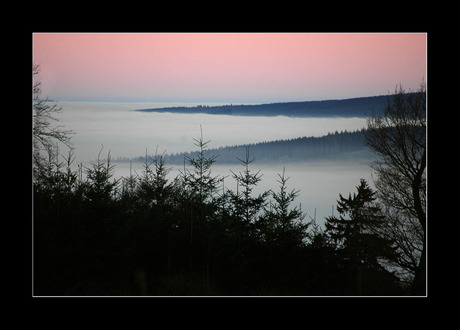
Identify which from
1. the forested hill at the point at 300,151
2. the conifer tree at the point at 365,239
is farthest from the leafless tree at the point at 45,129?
the conifer tree at the point at 365,239

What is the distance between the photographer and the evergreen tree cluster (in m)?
11.6

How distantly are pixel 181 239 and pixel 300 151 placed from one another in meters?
14.8

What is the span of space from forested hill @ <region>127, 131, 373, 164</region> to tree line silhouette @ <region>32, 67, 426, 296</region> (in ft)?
1.65

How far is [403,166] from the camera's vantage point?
20516 millimetres

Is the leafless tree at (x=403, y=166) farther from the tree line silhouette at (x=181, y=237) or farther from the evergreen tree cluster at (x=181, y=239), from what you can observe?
the evergreen tree cluster at (x=181, y=239)

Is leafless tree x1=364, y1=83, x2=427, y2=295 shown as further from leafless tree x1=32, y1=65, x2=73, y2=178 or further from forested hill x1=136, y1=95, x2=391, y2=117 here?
leafless tree x1=32, y1=65, x2=73, y2=178

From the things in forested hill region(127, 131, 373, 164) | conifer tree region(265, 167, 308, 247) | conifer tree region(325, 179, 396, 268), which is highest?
forested hill region(127, 131, 373, 164)

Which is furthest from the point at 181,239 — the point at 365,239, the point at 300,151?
the point at 300,151

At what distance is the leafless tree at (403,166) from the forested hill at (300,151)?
1531 millimetres

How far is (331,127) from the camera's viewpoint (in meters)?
26.8

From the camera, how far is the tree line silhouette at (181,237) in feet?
38.0

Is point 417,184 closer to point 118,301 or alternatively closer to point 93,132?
point 93,132

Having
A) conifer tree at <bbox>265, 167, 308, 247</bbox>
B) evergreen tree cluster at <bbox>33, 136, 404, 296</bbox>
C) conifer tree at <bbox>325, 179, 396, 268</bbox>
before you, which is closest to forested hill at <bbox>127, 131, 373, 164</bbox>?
evergreen tree cluster at <bbox>33, 136, 404, 296</bbox>
